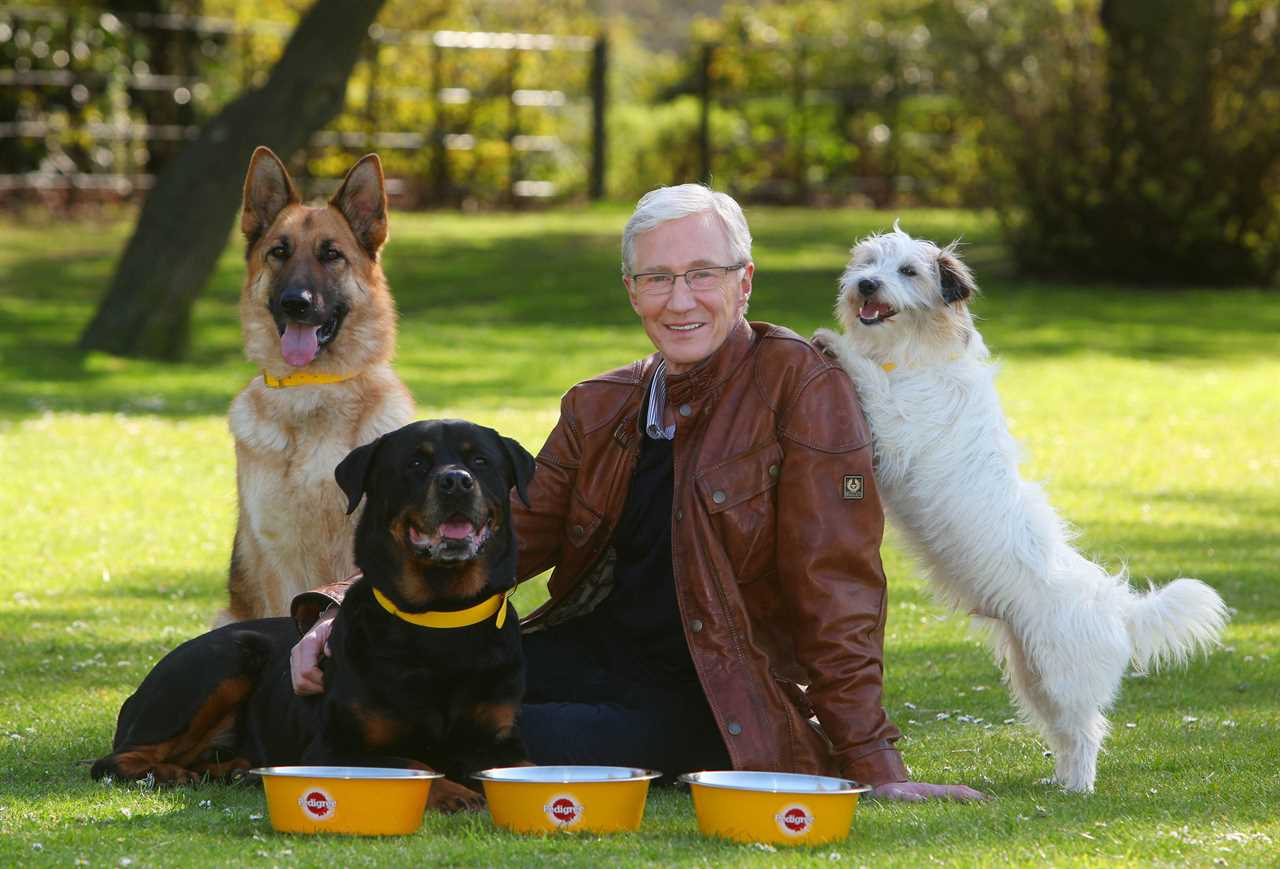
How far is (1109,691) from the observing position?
218 inches

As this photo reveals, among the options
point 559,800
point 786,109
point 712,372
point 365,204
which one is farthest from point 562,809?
point 786,109

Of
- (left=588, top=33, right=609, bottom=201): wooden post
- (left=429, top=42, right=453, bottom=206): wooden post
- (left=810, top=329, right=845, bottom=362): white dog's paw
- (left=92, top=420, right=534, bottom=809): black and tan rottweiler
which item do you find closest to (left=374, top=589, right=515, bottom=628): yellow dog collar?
(left=92, top=420, right=534, bottom=809): black and tan rottweiler

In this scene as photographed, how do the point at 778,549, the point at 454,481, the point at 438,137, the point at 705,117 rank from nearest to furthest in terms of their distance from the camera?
1. the point at 454,481
2. the point at 778,549
3. the point at 438,137
4. the point at 705,117

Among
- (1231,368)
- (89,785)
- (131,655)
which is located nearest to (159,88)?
(1231,368)

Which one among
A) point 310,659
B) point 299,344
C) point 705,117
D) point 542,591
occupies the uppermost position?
point 705,117

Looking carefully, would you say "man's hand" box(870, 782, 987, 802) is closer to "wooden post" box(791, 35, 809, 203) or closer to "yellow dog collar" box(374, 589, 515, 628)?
"yellow dog collar" box(374, 589, 515, 628)

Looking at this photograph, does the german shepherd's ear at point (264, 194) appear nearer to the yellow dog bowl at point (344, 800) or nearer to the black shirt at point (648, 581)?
the black shirt at point (648, 581)

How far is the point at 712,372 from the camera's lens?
5367mm

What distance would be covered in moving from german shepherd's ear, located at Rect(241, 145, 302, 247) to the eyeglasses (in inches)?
75.9

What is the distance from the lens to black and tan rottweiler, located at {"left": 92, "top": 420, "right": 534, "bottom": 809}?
4926 millimetres

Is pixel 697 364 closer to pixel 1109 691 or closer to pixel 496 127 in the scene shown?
pixel 1109 691

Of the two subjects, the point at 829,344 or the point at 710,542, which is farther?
the point at 829,344

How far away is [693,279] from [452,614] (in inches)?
48.6

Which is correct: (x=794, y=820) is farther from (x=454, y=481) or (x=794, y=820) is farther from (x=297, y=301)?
(x=297, y=301)
